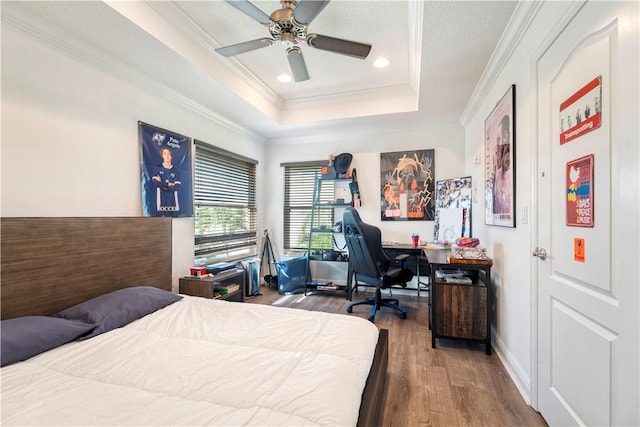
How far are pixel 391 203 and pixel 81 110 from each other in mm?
3626

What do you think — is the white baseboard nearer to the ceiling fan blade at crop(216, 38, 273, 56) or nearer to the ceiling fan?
the ceiling fan

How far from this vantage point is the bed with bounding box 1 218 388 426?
0.94 meters

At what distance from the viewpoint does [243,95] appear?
3088 millimetres

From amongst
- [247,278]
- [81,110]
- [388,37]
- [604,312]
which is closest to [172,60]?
[81,110]

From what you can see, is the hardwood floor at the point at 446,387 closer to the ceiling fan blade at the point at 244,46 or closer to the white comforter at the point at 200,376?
the white comforter at the point at 200,376

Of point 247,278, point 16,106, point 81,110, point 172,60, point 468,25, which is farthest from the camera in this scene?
point 247,278

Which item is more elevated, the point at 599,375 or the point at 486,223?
the point at 486,223

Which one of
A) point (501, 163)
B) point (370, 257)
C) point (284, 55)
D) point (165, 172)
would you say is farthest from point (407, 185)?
point (165, 172)

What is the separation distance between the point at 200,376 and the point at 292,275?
2935 mm

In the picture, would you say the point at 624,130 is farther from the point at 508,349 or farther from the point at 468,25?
the point at 508,349

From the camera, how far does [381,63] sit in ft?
9.48

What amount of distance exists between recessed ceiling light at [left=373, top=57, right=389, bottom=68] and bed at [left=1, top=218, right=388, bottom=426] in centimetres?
259

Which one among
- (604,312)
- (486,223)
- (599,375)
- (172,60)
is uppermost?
(172,60)

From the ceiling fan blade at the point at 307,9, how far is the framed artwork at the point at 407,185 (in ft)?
8.58
